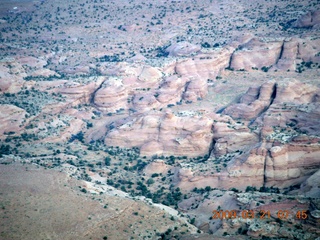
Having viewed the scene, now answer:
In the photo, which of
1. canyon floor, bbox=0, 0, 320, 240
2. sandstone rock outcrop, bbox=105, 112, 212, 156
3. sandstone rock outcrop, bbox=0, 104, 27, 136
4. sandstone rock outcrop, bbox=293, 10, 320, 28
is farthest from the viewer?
sandstone rock outcrop, bbox=293, 10, 320, 28

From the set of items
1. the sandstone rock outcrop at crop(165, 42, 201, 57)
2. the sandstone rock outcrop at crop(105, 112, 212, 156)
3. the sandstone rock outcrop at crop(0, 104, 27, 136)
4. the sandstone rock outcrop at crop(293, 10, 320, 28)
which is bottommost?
the sandstone rock outcrop at crop(0, 104, 27, 136)

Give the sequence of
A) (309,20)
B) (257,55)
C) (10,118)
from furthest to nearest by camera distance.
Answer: (309,20), (257,55), (10,118)

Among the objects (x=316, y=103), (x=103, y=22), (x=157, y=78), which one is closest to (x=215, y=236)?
(x=316, y=103)

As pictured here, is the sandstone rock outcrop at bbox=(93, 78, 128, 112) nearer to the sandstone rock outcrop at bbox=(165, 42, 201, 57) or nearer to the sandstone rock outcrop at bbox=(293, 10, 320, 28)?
the sandstone rock outcrop at bbox=(165, 42, 201, 57)

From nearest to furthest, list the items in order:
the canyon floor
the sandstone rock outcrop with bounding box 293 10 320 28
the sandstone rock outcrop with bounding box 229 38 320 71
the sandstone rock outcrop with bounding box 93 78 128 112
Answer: the canyon floor
the sandstone rock outcrop with bounding box 93 78 128 112
the sandstone rock outcrop with bounding box 229 38 320 71
the sandstone rock outcrop with bounding box 293 10 320 28

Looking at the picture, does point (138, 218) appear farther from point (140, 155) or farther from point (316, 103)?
point (316, 103)

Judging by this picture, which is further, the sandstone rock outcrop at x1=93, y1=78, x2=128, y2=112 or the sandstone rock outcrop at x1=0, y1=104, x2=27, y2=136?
the sandstone rock outcrop at x1=93, y1=78, x2=128, y2=112

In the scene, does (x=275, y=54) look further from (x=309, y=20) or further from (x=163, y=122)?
(x=163, y=122)

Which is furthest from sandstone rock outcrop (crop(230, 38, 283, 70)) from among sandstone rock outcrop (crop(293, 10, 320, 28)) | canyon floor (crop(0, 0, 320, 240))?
sandstone rock outcrop (crop(293, 10, 320, 28))

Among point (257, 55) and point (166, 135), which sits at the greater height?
point (257, 55)

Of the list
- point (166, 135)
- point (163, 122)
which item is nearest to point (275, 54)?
point (163, 122)
